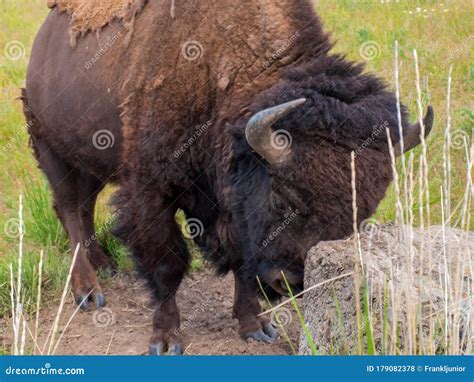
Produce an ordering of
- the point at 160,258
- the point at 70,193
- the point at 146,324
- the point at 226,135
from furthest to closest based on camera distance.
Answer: the point at 70,193 < the point at 146,324 < the point at 160,258 < the point at 226,135

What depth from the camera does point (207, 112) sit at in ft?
15.5

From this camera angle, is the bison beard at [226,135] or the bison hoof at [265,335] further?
the bison hoof at [265,335]

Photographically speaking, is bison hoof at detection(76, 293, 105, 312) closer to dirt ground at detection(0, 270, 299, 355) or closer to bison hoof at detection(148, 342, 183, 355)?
dirt ground at detection(0, 270, 299, 355)

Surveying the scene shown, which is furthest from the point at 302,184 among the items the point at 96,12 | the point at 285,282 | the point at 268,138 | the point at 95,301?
the point at 96,12

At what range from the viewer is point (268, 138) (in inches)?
156

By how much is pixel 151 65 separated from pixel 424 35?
5140mm

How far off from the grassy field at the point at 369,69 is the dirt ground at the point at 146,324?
0.33 m

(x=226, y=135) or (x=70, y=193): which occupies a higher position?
(x=226, y=135)

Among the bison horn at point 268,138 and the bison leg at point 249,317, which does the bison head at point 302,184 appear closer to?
the bison horn at point 268,138

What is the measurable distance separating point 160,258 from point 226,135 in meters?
1.02

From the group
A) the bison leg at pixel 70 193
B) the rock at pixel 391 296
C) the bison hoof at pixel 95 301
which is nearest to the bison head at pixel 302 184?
the rock at pixel 391 296

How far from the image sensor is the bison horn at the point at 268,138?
3.89 metres

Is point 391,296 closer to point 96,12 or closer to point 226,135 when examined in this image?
point 226,135

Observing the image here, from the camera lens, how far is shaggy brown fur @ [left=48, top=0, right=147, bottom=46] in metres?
5.36
